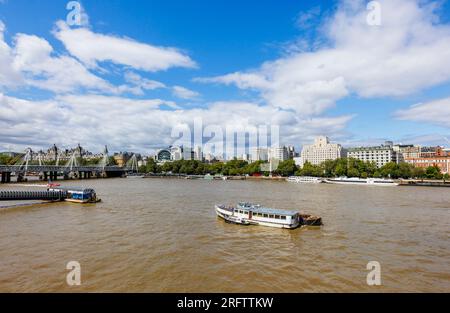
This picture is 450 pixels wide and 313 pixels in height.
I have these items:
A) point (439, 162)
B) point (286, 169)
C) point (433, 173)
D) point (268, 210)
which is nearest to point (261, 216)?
point (268, 210)

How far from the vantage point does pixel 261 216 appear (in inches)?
1100

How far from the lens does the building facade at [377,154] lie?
158875 millimetres

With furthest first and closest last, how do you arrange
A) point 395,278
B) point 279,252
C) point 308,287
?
point 279,252 → point 395,278 → point 308,287

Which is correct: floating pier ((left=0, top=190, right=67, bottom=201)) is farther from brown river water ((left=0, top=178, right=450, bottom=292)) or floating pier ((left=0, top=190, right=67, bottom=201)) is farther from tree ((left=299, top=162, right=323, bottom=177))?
tree ((left=299, top=162, right=323, bottom=177))

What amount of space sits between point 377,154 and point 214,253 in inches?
6660

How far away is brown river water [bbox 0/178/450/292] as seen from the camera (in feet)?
46.1

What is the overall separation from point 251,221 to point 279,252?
8.90 m

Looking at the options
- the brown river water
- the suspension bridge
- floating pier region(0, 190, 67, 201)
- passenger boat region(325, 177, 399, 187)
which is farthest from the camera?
the suspension bridge

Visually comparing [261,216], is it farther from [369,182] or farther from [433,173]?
[433,173]

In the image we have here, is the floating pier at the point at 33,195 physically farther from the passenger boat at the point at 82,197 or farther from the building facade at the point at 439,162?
the building facade at the point at 439,162

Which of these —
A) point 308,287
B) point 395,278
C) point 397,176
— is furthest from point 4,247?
point 397,176

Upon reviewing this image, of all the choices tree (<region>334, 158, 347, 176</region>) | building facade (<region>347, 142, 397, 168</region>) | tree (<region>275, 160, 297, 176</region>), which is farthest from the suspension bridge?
building facade (<region>347, 142, 397, 168</region>)

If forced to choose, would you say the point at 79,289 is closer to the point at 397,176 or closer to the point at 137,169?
the point at 397,176

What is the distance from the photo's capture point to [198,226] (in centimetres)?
2695
